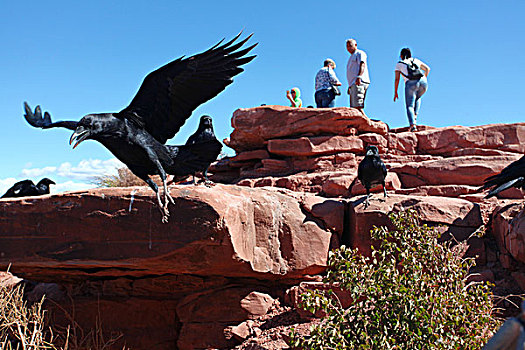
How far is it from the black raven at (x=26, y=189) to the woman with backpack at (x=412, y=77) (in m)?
7.11

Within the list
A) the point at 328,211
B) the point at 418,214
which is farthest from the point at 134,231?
the point at 418,214

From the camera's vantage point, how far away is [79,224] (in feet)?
15.5

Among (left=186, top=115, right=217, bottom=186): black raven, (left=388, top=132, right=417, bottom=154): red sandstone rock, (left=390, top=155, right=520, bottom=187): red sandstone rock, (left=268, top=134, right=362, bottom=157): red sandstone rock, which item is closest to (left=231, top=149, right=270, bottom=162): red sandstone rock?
(left=268, top=134, right=362, bottom=157): red sandstone rock

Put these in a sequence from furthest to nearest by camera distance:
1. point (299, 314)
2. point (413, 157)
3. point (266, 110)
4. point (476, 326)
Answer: point (266, 110), point (413, 157), point (299, 314), point (476, 326)

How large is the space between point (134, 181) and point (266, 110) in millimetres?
4315

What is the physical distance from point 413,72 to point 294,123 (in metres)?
2.58

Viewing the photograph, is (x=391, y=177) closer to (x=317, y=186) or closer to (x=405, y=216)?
(x=317, y=186)

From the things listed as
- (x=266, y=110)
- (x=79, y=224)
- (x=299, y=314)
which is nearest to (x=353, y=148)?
(x=266, y=110)

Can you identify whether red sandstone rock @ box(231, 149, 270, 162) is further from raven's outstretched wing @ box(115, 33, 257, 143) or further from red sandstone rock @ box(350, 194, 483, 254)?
raven's outstretched wing @ box(115, 33, 257, 143)

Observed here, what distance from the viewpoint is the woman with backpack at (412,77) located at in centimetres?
891

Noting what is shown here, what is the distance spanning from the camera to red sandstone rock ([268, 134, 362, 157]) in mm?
8836

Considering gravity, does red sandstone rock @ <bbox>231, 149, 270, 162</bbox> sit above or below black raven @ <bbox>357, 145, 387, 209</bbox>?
above

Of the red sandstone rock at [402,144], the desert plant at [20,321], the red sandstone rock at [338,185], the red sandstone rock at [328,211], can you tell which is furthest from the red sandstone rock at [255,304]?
the red sandstone rock at [402,144]

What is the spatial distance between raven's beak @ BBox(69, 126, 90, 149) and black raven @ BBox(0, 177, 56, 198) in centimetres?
430
